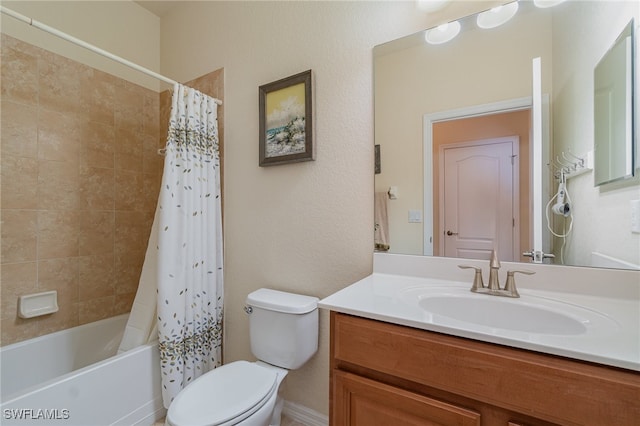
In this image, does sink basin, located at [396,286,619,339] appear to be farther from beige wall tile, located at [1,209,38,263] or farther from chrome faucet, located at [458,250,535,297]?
beige wall tile, located at [1,209,38,263]

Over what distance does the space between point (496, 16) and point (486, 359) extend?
1.27 metres

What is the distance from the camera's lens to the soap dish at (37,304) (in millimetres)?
1598

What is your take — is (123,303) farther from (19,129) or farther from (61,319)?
(19,129)

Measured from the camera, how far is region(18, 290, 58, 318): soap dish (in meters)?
1.60

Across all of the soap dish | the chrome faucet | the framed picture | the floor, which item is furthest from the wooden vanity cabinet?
the soap dish

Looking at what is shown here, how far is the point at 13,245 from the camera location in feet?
5.21

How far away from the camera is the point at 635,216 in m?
0.87

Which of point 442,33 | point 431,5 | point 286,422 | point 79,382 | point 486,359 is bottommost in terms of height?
point 286,422

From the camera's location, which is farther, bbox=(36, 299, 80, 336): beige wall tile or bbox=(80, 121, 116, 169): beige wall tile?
bbox=(80, 121, 116, 169): beige wall tile

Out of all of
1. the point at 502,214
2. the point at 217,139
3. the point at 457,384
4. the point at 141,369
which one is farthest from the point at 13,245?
the point at 502,214

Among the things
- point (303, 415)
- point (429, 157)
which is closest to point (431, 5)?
point (429, 157)

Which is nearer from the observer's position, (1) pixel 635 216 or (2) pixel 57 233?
(1) pixel 635 216

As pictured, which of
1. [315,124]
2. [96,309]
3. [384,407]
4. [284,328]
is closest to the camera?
[384,407]

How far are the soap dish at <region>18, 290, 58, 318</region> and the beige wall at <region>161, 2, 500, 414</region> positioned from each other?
1.03 m
